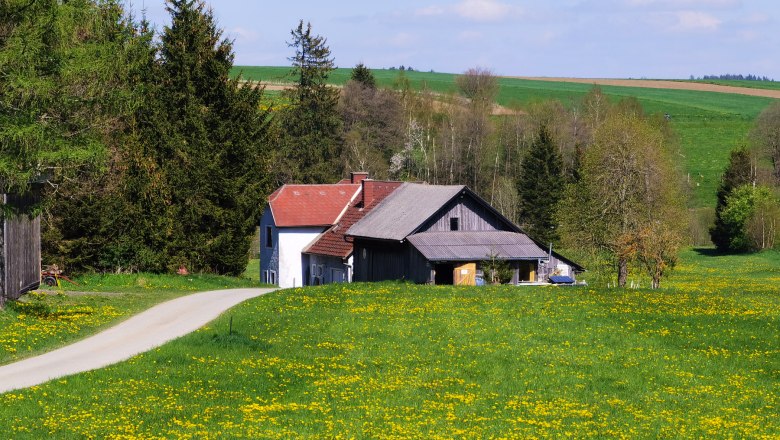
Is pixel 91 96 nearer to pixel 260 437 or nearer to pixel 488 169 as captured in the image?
pixel 260 437

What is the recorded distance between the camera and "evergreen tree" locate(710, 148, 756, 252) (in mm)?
97875

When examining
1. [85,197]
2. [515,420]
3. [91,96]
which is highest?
[91,96]

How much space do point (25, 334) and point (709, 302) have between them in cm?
2488

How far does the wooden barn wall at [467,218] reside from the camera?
53069mm

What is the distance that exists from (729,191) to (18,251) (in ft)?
269

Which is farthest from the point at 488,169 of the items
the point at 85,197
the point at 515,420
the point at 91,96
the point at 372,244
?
the point at 515,420

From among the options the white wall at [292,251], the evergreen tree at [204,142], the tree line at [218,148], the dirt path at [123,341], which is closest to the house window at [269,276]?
the white wall at [292,251]

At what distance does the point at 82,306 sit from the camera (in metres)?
35.1

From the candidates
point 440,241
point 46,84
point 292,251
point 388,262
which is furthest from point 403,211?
point 46,84

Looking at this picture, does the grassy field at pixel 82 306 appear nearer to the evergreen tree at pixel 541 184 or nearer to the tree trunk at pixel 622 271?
the tree trunk at pixel 622 271

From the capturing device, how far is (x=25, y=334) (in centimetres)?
2748

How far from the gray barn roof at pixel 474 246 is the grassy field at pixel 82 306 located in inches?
390

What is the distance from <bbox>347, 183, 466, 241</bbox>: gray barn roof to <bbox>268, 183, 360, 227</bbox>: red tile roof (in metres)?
7.52

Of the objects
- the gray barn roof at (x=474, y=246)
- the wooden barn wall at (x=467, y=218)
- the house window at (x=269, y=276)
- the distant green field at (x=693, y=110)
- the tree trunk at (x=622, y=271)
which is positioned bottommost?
the house window at (x=269, y=276)
